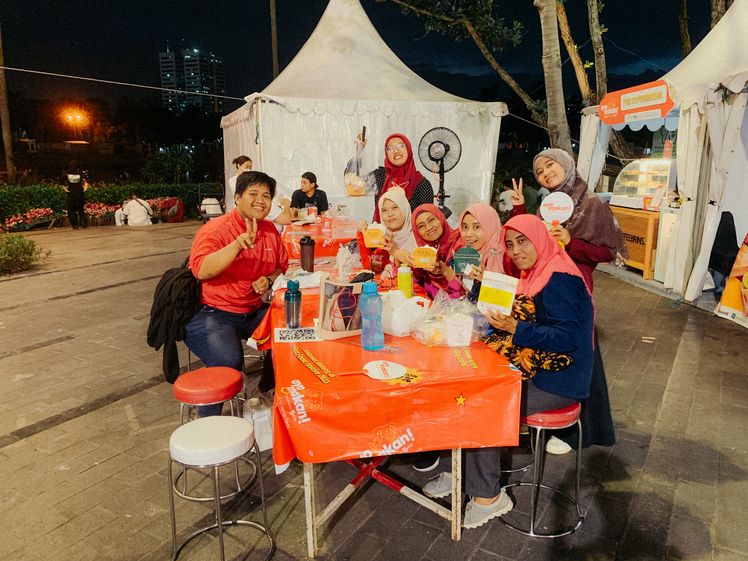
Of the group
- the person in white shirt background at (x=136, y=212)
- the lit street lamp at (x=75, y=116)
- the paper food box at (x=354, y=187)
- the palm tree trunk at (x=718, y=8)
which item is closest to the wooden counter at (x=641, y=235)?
the paper food box at (x=354, y=187)

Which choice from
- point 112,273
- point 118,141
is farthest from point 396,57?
point 118,141

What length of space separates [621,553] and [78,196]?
592 inches

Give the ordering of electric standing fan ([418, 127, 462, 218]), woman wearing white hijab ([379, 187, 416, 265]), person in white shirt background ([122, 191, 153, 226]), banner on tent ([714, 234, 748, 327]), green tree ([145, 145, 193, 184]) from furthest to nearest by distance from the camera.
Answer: green tree ([145, 145, 193, 184]), person in white shirt background ([122, 191, 153, 226]), electric standing fan ([418, 127, 462, 218]), banner on tent ([714, 234, 748, 327]), woman wearing white hijab ([379, 187, 416, 265])

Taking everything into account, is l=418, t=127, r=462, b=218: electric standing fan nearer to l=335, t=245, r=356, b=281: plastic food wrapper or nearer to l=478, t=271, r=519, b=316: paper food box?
l=335, t=245, r=356, b=281: plastic food wrapper

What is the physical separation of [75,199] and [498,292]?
47.8ft

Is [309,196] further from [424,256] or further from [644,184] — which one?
[644,184]

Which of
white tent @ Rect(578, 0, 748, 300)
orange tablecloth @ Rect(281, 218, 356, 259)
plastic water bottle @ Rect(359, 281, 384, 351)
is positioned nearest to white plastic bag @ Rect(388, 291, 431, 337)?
plastic water bottle @ Rect(359, 281, 384, 351)

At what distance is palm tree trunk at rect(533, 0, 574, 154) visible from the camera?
25.9ft

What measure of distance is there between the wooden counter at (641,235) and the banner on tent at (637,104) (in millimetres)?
1394

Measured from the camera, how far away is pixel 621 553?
7.81 ft

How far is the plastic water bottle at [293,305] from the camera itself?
2.66 meters

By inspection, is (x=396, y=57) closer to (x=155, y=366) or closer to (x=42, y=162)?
(x=155, y=366)

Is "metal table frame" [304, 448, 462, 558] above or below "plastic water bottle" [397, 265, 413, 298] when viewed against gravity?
below

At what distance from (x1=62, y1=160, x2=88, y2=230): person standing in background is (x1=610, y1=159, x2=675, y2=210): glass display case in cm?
1276
